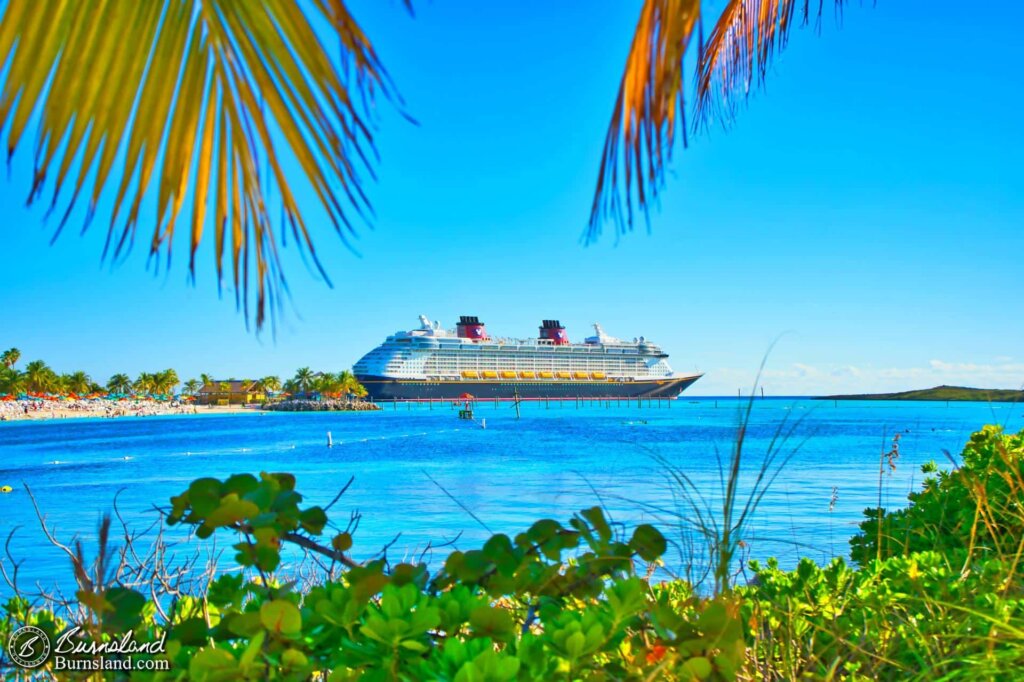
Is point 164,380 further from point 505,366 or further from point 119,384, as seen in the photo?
point 505,366

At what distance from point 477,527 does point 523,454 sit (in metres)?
13.2

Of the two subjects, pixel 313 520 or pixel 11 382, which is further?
pixel 11 382

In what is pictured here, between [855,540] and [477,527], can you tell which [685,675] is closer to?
[855,540]

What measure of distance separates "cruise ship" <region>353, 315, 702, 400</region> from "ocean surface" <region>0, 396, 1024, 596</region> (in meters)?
29.6

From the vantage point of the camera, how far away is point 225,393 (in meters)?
85.9

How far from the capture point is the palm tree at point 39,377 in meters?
66.5

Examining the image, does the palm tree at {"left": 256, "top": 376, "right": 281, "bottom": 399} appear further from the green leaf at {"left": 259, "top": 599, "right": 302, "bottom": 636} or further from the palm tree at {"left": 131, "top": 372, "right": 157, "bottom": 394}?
the green leaf at {"left": 259, "top": 599, "right": 302, "bottom": 636}

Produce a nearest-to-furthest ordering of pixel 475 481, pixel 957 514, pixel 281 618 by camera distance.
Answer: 1. pixel 281 618
2. pixel 957 514
3. pixel 475 481

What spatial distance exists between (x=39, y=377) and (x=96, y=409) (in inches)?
237

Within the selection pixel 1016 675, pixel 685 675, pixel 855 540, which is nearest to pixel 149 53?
pixel 685 675

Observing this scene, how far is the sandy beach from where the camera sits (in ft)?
210

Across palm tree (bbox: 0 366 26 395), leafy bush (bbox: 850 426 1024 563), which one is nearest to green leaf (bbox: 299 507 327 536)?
leafy bush (bbox: 850 426 1024 563)

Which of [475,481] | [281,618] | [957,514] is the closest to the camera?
[281,618]

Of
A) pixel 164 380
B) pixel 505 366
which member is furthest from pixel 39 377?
pixel 505 366
